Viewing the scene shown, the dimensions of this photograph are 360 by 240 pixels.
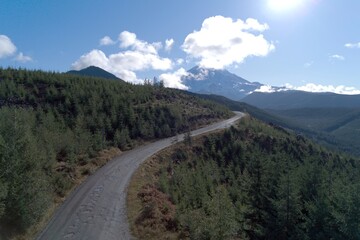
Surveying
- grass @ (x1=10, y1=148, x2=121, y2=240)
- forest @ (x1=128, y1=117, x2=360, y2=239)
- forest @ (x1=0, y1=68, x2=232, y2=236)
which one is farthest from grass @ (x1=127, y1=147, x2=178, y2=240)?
forest @ (x1=0, y1=68, x2=232, y2=236)

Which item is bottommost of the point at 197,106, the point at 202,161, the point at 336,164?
the point at 336,164

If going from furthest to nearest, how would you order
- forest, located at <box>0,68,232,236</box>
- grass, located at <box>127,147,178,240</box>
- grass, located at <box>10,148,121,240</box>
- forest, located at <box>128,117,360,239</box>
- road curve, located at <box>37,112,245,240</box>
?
forest, located at <box>0,68,232,236</box> < grass, located at <box>10,148,121,240</box> < road curve, located at <box>37,112,245,240</box> < grass, located at <box>127,147,178,240</box> < forest, located at <box>128,117,360,239</box>

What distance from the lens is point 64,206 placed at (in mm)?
32062

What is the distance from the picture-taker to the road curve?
25812mm

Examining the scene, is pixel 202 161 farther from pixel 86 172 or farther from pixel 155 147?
pixel 86 172

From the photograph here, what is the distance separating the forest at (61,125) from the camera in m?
26.3

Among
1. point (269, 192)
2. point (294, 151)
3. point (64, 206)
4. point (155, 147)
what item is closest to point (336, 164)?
point (294, 151)

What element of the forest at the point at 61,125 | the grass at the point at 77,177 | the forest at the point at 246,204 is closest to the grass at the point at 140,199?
the forest at the point at 246,204

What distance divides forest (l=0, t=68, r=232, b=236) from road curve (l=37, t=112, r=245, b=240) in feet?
5.59

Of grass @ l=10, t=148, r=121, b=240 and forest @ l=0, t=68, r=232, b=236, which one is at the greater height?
forest @ l=0, t=68, r=232, b=236

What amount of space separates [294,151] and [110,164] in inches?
2240

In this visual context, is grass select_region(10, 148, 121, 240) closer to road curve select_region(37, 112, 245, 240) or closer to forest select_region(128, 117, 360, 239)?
road curve select_region(37, 112, 245, 240)

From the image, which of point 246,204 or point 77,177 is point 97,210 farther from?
point 246,204

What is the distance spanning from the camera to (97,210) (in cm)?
3031
